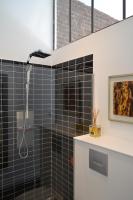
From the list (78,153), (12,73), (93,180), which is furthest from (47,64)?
(93,180)

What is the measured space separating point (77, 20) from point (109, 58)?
1015 mm

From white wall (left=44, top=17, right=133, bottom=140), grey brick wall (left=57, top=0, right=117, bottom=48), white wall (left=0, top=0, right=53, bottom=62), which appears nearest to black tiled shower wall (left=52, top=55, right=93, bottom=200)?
white wall (left=44, top=17, right=133, bottom=140)

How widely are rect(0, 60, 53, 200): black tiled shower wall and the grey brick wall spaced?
603 millimetres

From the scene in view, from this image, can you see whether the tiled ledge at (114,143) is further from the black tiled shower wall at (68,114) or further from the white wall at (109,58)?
the black tiled shower wall at (68,114)

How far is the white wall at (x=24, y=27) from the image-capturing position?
2293mm

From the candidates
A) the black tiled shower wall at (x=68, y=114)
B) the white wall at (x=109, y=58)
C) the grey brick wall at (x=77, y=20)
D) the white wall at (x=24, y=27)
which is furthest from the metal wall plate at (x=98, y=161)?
the white wall at (x=24, y=27)

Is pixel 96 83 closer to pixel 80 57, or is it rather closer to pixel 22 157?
pixel 80 57

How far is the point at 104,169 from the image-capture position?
136 cm

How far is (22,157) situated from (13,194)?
457mm

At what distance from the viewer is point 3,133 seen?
212cm

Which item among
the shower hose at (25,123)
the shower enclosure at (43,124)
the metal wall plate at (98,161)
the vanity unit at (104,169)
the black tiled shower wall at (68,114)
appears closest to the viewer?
the vanity unit at (104,169)

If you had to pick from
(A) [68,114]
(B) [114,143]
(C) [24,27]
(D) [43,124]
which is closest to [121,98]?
(B) [114,143]

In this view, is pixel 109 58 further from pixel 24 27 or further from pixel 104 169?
pixel 24 27

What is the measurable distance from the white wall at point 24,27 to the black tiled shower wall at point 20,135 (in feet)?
0.94
